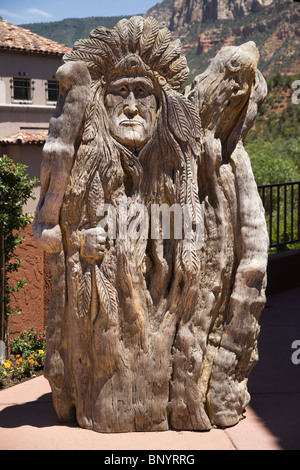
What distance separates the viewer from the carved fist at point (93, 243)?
3738mm

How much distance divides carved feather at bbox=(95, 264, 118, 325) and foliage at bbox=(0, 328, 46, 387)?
1.77 metres

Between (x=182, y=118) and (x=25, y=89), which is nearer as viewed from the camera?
(x=182, y=118)

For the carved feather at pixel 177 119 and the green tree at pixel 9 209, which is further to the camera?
the green tree at pixel 9 209

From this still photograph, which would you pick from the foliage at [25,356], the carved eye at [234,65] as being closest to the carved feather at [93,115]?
the carved eye at [234,65]

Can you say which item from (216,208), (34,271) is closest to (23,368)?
(34,271)

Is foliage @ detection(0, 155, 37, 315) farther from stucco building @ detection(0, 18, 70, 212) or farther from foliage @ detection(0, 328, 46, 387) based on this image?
stucco building @ detection(0, 18, 70, 212)

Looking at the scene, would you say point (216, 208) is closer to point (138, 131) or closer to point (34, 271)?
point (138, 131)

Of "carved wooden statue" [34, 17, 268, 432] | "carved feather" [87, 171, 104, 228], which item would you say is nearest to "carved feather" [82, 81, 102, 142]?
"carved wooden statue" [34, 17, 268, 432]

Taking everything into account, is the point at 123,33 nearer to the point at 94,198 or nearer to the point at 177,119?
the point at 177,119

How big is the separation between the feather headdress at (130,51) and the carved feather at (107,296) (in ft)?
4.22

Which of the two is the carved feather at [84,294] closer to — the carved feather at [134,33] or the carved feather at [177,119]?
the carved feather at [177,119]

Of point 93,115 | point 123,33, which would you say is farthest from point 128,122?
point 123,33

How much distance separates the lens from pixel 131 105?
12.7 ft

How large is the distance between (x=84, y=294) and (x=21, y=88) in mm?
24652
